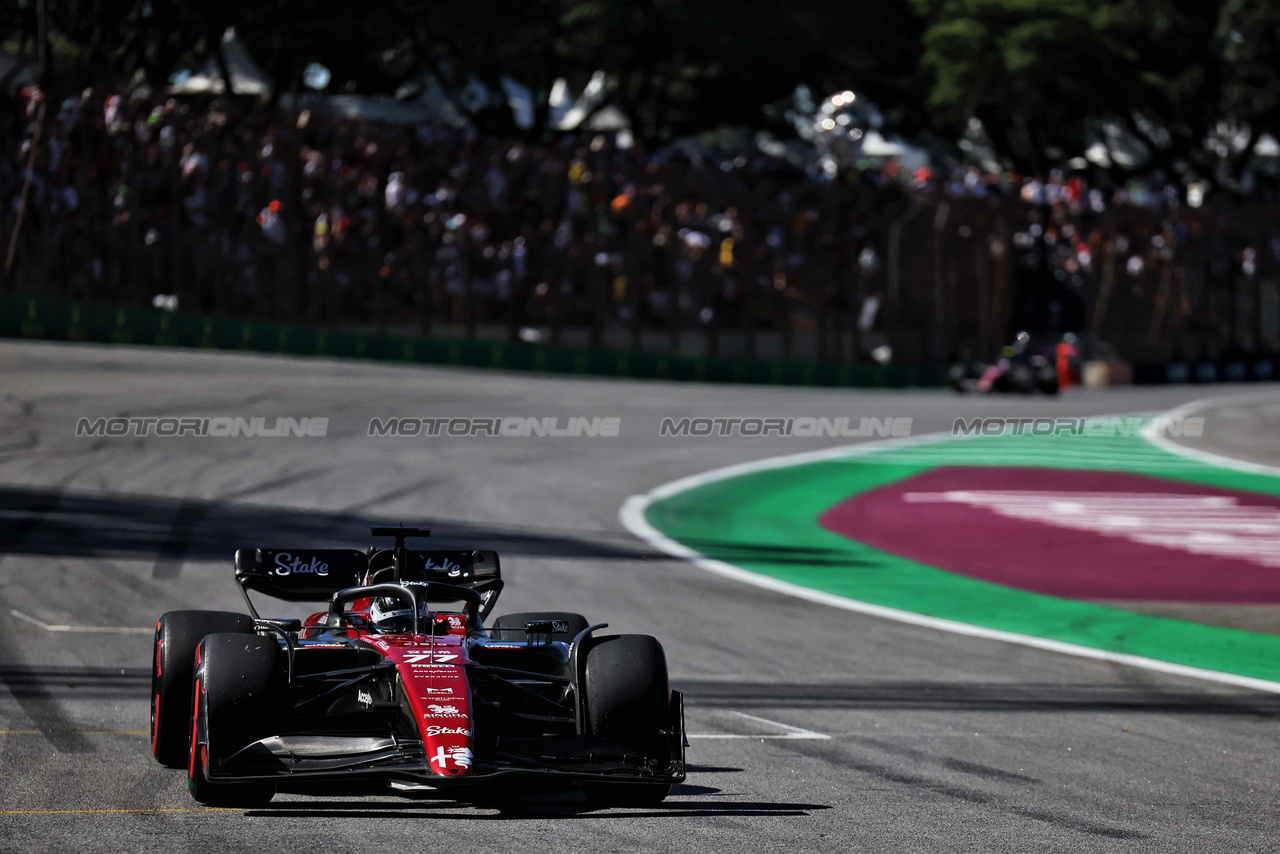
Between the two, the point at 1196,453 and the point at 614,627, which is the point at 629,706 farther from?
the point at 1196,453

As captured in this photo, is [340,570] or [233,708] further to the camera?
[340,570]

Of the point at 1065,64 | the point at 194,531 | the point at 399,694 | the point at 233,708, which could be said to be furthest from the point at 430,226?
the point at 1065,64

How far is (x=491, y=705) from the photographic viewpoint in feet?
20.3

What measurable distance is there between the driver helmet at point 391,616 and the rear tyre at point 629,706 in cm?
73

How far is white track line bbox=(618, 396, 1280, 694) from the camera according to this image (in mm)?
9430

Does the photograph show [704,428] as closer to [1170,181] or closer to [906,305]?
[906,305]

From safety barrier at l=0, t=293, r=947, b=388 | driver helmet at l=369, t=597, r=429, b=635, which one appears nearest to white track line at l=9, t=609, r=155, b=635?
driver helmet at l=369, t=597, r=429, b=635

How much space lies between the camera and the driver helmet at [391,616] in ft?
21.2

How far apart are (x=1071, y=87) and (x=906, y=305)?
2110 centimetres

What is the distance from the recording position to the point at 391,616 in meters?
6.49

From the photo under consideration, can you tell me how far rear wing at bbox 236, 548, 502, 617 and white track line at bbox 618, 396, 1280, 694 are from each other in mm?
4266

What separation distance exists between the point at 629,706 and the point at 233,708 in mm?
1347

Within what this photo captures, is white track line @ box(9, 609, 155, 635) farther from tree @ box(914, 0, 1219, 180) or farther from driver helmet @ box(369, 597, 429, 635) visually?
tree @ box(914, 0, 1219, 180)

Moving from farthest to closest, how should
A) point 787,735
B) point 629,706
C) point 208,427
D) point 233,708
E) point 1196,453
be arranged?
point 1196,453
point 208,427
point 787,735
point 629,706
point 233,708
